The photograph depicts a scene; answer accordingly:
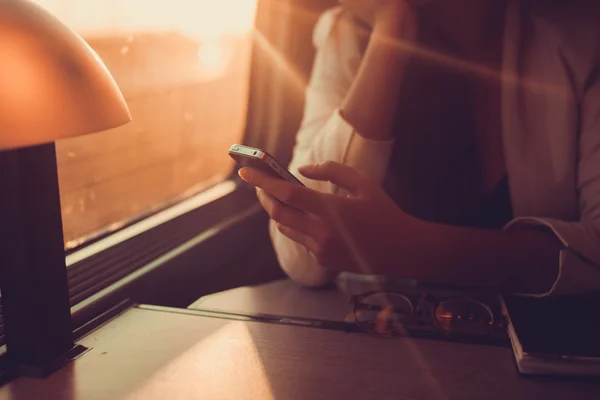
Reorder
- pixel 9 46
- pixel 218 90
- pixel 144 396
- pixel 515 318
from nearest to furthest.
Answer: pixel 9 46, pixel 144 396, pixel 515 318, pixel 218 90

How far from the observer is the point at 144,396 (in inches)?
27.3

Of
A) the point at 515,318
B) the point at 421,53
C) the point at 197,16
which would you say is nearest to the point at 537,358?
the point at 515,318

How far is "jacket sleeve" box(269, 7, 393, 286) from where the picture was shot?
3.61ft

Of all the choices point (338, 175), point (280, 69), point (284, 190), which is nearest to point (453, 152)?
point (338, 175)

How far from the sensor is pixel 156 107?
58.6 inches

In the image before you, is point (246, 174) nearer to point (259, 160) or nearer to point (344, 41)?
point (259, 160)

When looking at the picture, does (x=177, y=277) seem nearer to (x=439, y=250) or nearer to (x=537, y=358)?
(x=439, y=250)

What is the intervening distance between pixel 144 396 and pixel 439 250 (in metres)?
0.48

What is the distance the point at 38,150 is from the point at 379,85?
586mm

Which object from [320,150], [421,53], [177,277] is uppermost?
[421,53]

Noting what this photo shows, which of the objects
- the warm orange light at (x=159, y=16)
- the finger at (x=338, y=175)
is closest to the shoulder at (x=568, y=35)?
the finger at (x=338, y=175)

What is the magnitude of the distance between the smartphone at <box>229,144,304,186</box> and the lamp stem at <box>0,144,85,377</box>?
224 mm

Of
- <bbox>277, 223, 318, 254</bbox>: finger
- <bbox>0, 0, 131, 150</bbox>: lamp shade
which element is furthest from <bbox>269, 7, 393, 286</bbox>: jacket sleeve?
<bbox>0, 0, 131, 150</bbox>: lamp shade

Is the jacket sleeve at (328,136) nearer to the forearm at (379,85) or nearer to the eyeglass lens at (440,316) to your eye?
the forearm at (379,85)
